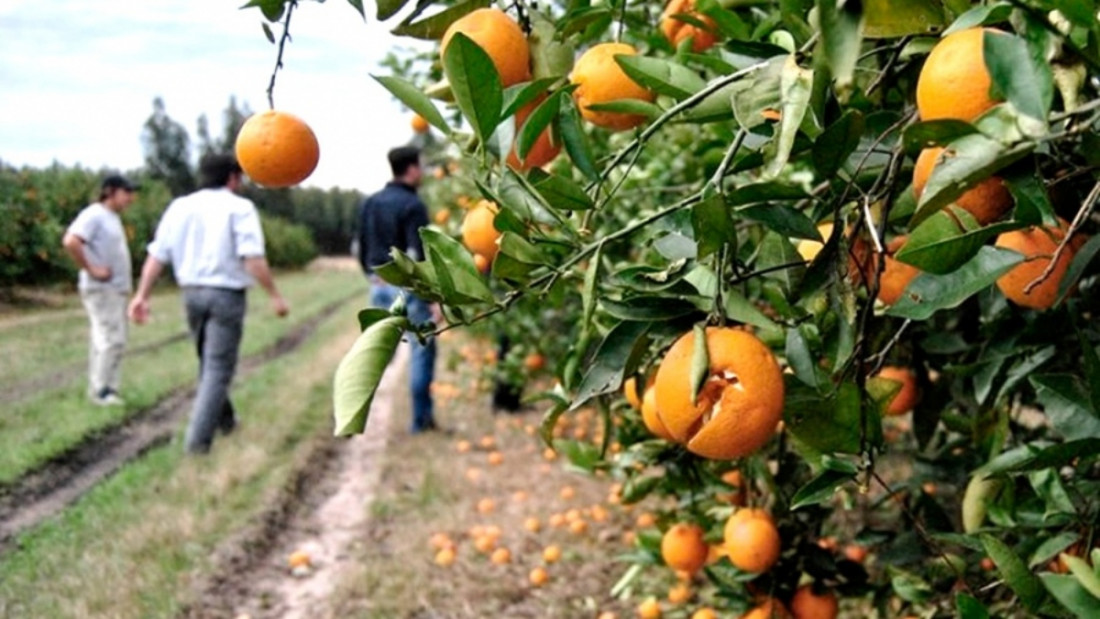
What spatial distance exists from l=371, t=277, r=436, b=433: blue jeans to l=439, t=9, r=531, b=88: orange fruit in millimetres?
3835

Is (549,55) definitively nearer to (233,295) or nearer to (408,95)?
(408,95)

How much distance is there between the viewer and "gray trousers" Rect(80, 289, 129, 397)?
237 inches

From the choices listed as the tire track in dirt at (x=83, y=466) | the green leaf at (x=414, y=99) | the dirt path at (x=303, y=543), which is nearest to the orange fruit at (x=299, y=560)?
the dirt path at (x=303, y=543)

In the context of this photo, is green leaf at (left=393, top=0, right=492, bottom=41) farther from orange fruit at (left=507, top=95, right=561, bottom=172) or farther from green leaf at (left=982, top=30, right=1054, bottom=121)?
green leaf at (left=982, top=30, right=1054, bottom=121)

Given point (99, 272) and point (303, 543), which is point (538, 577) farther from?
Result: point (99, 272)

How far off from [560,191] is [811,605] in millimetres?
1202

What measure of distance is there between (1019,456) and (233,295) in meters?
4.22

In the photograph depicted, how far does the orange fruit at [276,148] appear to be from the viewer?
1.15 m

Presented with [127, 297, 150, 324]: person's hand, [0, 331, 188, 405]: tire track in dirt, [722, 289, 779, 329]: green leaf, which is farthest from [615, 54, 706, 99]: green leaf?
[0, 331, 188, 405]: tire track in dirt

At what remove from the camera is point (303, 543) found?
146 inches

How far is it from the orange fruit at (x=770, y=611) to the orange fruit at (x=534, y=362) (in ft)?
9.72

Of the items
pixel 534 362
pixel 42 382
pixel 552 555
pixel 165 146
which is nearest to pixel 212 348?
pixel 534 362

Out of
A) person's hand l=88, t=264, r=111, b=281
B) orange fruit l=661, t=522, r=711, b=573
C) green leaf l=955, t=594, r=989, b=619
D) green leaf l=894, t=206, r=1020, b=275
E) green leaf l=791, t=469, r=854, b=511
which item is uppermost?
green leaf l=894, t=206, r=1020, b=275

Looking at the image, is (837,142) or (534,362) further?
(534,362)
